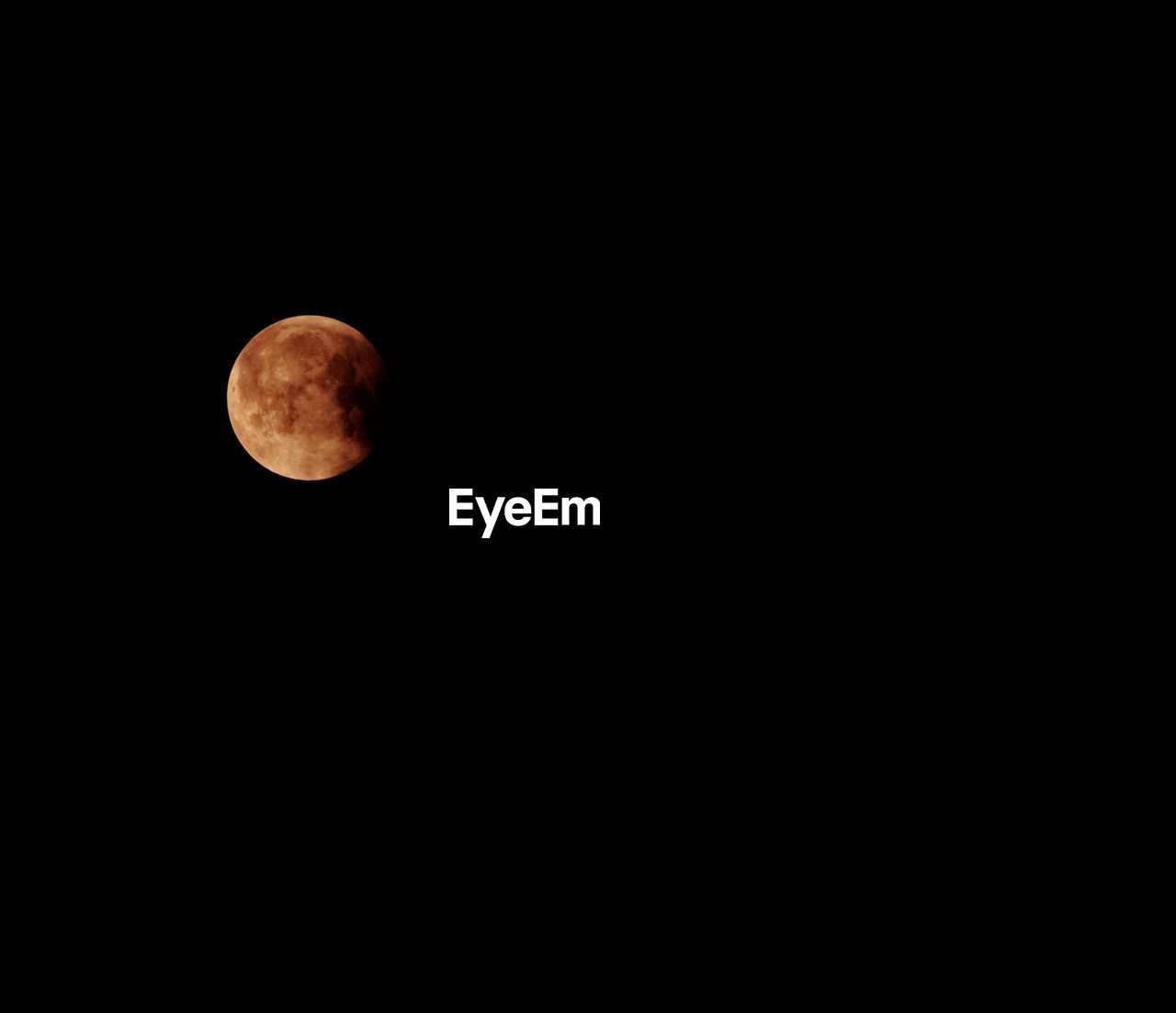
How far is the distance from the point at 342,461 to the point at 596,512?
97 centimetres

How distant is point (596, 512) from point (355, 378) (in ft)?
3.37

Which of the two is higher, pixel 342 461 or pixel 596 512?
pixel 342 461

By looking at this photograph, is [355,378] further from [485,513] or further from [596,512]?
[596,512]

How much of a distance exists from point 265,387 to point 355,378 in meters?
0.30

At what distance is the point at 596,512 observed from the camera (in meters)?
2.47

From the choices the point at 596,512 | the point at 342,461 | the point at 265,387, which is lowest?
the point at 596,512

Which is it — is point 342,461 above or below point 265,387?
below

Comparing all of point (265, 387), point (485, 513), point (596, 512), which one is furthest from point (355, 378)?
point (596, 512)

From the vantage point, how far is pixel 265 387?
2.11 meters

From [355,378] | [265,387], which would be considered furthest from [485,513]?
[265,387]

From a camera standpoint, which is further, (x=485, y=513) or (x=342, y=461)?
(x=485, y=513)

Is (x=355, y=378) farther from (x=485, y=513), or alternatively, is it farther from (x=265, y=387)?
(x=485, y=513)

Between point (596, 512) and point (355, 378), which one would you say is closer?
point (355, 378)

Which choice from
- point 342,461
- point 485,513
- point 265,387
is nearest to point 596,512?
point 485,513
